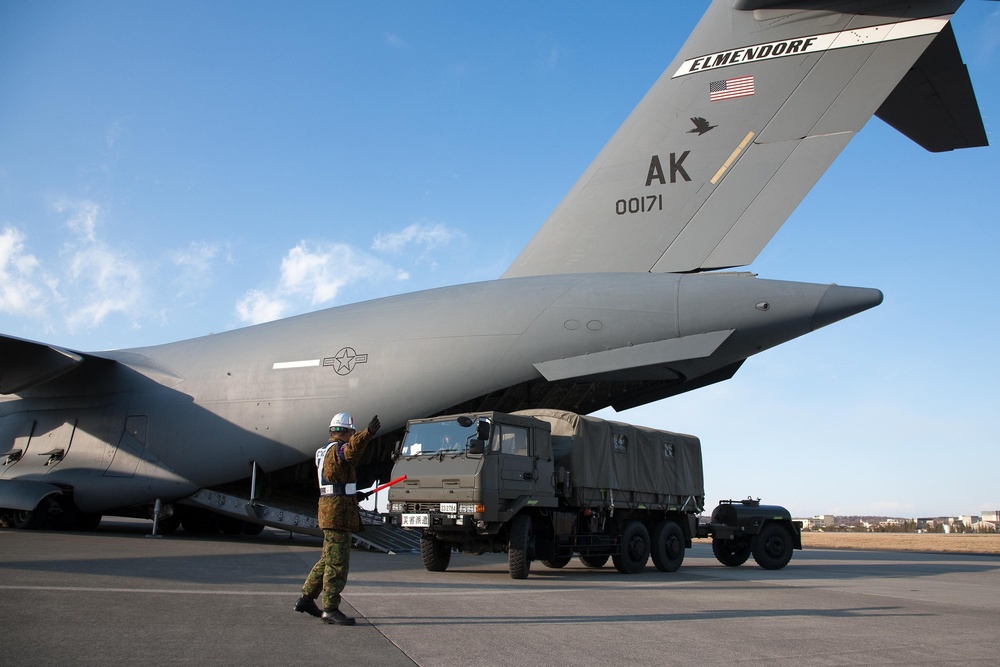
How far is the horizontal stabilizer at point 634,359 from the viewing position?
10.9 metres

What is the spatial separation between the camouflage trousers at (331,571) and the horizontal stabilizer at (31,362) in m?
10.8

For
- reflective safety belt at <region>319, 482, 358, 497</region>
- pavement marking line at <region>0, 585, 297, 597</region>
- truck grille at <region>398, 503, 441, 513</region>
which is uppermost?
reflective safety belt at <region>319, 482, 358, 497</region>

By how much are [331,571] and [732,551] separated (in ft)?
30.9

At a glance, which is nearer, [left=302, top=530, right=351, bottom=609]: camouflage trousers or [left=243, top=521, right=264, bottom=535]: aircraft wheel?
[left=302, top=530, right=351, bottom=609]: camouflage trousers

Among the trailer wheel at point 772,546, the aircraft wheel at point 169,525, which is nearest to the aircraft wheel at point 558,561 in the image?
the trailer wheel at point 772,546

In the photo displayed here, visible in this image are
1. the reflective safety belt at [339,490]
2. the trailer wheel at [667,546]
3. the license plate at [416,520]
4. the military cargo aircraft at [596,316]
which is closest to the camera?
the reflective safety belt at [339,490]

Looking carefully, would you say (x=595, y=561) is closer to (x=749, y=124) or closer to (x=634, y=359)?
(x=634, y=359)

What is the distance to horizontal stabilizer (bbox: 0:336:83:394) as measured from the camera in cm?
1398

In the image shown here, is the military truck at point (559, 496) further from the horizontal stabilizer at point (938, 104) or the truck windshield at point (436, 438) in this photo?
the horizontal stabilizer at point (938, 104)

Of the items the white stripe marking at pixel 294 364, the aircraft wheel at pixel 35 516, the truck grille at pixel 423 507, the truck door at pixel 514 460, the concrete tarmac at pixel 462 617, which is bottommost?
the concrete tarmac at pixel 462 617

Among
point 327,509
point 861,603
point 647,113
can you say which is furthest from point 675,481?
point 327,509

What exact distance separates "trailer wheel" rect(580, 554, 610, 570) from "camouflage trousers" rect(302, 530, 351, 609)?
6000 mm

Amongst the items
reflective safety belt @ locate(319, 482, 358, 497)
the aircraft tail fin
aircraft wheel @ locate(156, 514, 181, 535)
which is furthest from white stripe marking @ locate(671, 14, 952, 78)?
aircraft wheel @ locate(156, 514, 181, 535)

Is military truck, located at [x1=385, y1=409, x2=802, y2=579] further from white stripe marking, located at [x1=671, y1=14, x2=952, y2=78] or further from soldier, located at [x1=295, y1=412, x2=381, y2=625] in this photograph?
white stripe marking, located at [x1=671, y1=14, x2=952, y2=78]
